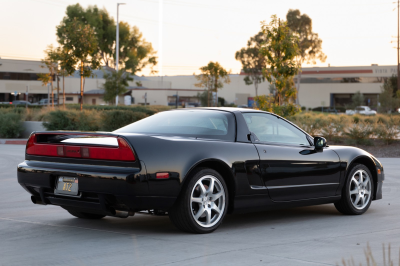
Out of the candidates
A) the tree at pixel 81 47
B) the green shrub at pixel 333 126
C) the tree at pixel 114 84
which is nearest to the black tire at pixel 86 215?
the green shrub at pixel 333 126

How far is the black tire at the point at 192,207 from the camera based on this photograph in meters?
5.54

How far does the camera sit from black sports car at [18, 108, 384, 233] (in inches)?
211

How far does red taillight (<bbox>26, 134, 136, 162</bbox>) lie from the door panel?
1634mm

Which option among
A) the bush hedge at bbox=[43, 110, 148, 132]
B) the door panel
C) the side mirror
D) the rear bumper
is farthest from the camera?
the bush hedge at bbox=[43, 110, 148, 132]

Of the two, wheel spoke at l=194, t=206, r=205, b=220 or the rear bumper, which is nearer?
the rear bumper

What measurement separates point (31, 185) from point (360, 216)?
4.08m

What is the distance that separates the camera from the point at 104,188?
17.4 ft

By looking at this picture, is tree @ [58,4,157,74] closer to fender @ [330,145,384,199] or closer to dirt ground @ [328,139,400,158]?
dirt ground @ [328,139,400,158]

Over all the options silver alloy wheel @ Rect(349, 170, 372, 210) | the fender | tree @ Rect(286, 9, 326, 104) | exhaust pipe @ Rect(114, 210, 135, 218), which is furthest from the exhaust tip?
tree @ Rect(286, 9, 326, 104)

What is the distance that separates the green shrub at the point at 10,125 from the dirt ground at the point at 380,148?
1315cm

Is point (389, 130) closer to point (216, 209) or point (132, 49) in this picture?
point (216, 209)

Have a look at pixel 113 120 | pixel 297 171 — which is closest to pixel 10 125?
pixel 113 120

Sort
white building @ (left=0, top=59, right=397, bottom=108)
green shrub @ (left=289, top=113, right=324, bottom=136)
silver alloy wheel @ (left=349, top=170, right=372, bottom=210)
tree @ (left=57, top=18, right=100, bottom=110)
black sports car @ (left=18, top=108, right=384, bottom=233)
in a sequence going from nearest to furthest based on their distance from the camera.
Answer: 1. black sports car @ (left=18, top=108, right=384, bottom=233)
2. silver alloy wheel @ (left=349, top=170, right=372, bottom=210)
3. green shrub @ (left=289, top=113, right=324, bottom=136)
4. tree @ (left=57, top=18, right=100, bottom=110)
5. white building @ (left=0, top=59, right=397, bottom=108)

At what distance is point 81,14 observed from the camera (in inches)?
3083
